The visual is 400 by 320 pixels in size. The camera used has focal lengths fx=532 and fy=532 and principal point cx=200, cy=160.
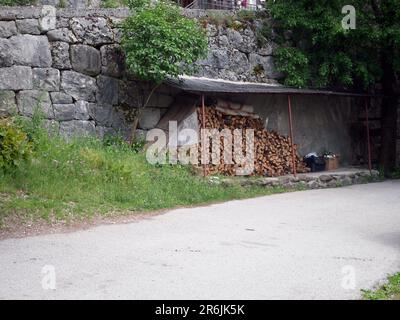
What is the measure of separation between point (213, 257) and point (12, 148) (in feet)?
14.0

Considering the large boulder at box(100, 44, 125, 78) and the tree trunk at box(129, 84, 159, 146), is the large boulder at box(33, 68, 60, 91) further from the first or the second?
the tree trunk at box(129, 84, 159, 146)

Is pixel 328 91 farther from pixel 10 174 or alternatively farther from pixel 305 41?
pixel 10 174

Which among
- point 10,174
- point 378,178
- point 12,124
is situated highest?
point 12,124

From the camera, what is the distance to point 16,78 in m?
11.2

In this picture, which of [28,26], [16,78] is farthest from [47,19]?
[16,78]

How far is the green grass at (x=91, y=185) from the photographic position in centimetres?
834

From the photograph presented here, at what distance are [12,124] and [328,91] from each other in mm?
8504

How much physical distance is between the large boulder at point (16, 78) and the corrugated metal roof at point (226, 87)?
302 cm

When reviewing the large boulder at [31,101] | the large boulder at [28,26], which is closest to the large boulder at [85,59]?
the large boulder at [28,26]

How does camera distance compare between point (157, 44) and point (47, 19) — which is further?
point (47, 19)

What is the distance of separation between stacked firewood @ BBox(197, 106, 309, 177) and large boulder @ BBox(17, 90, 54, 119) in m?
3.53

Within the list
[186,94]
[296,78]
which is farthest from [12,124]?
[296,78]

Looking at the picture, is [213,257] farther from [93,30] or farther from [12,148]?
[93,30]
